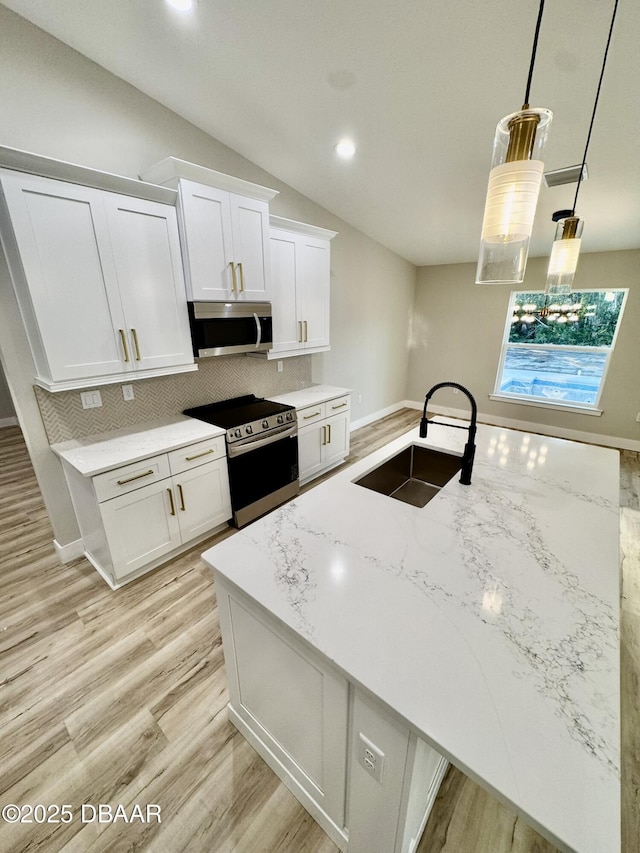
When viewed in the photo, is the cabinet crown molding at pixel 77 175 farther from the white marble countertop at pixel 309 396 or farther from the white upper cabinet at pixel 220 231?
the white marble countertop at pixel 309 396

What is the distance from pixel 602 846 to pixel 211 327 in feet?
8.52

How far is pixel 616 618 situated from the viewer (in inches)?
35.2

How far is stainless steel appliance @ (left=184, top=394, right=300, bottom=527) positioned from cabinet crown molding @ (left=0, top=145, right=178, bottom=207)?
146 centimetres

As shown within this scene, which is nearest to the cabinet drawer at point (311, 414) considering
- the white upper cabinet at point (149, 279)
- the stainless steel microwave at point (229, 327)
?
the stainless steel microwave at point (229, 327)

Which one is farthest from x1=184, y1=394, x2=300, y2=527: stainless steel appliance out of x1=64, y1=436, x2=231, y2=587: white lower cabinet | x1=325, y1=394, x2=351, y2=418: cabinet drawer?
x1=325, y1=394, x2=351, y2=418: cabinet drawer

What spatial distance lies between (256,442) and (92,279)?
141 cm

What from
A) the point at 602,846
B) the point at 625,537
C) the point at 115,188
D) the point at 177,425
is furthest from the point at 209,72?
the point at 625,537

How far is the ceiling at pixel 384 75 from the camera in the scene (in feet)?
4.94

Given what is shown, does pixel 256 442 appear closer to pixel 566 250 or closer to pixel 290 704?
pixel 290 704

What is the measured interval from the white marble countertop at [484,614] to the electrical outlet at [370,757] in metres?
0.27

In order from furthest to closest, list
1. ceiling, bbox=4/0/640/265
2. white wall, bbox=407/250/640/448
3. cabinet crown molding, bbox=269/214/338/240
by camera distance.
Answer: white wall, bbox=407/250/640/448, cabinet crown molding, bbox=269/214/338/240, ceiling, bbox=4/0/640/265

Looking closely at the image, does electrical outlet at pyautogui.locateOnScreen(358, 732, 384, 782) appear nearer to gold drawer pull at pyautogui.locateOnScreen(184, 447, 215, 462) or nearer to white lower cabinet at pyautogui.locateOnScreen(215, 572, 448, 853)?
white lower cabinet at pyautogui.locateOnScreen(215, 572, 448, 853)

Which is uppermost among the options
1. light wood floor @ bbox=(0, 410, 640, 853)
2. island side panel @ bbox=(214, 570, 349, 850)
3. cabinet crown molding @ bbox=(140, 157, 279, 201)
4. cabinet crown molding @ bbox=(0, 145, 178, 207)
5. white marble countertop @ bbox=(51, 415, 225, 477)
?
cabinet crown molding @ bbox=(140, 157, 279, 201)

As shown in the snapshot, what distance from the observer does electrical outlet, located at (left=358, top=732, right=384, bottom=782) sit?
0.84 metres
